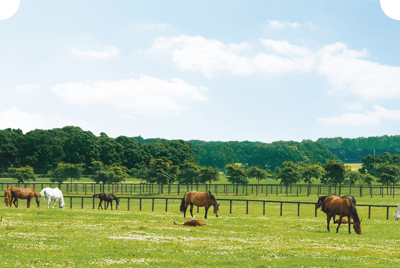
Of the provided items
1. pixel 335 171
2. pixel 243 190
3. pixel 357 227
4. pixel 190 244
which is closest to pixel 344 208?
pixel 357 227

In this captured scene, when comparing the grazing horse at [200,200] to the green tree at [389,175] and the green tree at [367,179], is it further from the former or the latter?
the green tree at [367,179]

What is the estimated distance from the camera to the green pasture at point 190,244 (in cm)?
1220

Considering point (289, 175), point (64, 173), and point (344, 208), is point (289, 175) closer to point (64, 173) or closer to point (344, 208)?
point (64, 173)

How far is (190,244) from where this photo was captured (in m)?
15.5

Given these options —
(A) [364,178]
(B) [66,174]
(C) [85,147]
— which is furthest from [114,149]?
(A) [364,178]

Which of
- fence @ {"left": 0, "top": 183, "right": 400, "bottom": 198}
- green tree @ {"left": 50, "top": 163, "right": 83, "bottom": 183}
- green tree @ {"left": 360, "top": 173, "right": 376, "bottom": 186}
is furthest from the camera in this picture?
green tree @ {"left": 360, "top": 173, "right": 376, "bottom": 186}

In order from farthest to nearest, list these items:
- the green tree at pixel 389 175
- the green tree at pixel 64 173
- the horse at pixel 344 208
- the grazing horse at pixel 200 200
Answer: the green tree at pixel 64 173
the green tree at pixel 389 175
the grazing horse at pixel 200 200
the horse at pixel 344 208

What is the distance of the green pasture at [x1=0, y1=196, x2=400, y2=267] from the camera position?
12203mm

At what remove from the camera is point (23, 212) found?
1074 inches

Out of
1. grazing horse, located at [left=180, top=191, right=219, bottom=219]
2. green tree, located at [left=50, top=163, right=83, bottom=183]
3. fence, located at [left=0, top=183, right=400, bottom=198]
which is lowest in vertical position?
fence, located at [left=0, top=183, right=400, bottom=198]

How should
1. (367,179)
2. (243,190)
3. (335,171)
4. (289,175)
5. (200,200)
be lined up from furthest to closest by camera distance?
1. (367,179)
2. (335,171)
3. (289,175)
4. (243,190)
5. (200,200)

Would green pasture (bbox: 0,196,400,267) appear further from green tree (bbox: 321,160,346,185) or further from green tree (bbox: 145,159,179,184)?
green tree (bbox: 321,160,346,185)

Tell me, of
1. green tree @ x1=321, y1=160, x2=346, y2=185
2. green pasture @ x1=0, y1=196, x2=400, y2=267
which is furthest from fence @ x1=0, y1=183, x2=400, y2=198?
green pasture @ x1=0, y1=196, x2=400, y2=267

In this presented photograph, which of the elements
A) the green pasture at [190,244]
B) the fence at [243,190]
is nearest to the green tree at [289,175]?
the fence at [243,190]
